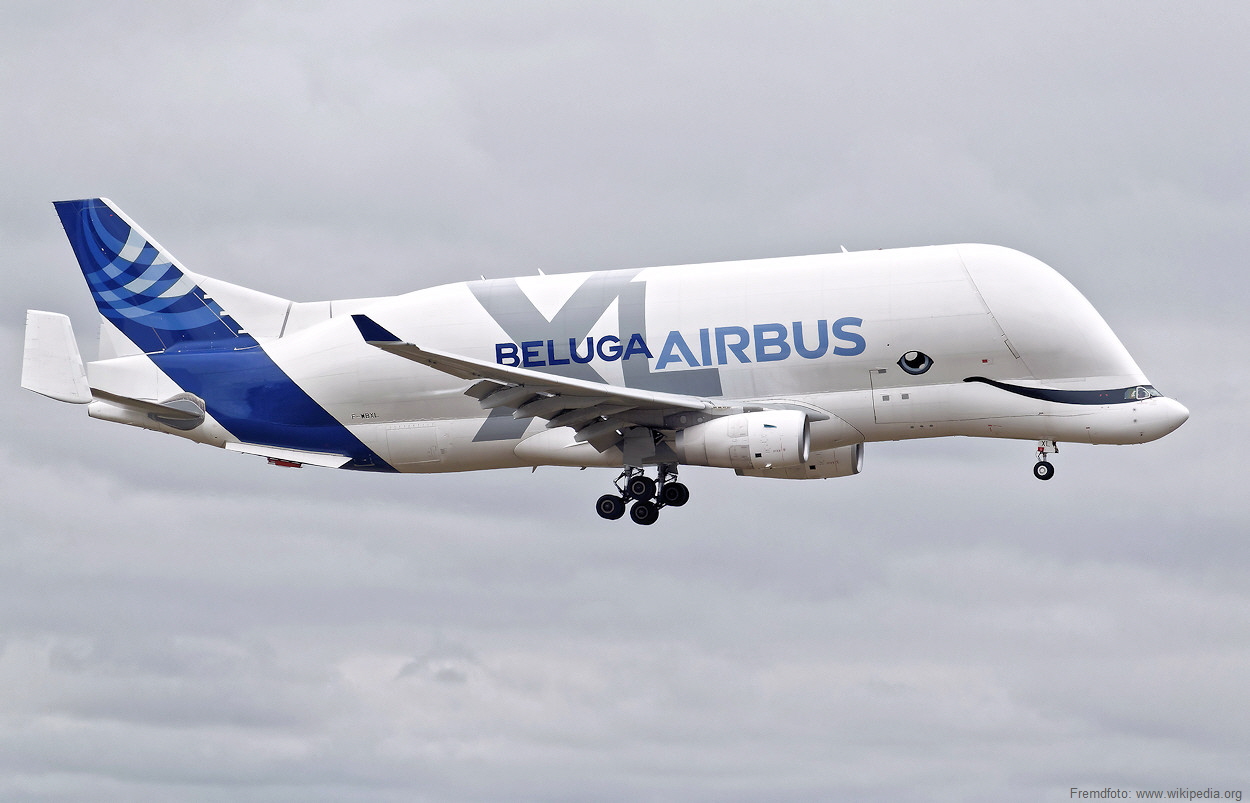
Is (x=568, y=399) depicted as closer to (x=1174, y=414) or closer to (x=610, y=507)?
(x=610, y=507)

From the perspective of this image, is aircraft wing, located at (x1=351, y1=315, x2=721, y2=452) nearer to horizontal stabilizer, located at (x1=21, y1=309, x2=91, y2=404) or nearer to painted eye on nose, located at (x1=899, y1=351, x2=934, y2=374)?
painted eye on nose, located at (x1=899, y1=351, x2=934, y2=374)

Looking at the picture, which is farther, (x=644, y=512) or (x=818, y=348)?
(x=644, y=512)

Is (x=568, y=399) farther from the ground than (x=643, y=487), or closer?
farther from the ground

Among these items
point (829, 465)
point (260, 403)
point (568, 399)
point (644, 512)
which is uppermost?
point (260, 403)

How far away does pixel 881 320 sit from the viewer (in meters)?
53.0

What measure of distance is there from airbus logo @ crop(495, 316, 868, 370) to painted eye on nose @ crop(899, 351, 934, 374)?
53.2 inches

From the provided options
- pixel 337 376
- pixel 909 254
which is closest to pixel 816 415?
pixel 909 254

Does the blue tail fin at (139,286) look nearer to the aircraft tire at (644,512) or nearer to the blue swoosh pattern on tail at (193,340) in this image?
the blue swoosh pattern on tail at (193,340)

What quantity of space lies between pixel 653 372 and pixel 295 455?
13.9m

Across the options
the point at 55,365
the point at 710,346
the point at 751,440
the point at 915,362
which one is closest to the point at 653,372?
the point at 710,346

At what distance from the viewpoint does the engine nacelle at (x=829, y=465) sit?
188ft

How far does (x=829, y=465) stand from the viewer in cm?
5759

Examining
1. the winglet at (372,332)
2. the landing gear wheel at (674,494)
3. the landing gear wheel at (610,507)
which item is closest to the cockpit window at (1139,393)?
the landing gear wheel at (674,494)

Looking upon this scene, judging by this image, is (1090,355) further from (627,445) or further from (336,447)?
(336,447)
